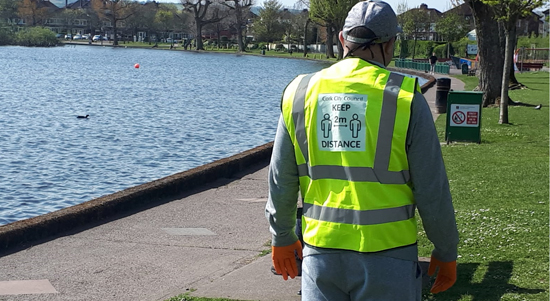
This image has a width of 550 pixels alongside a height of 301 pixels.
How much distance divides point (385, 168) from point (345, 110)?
0.31 metres

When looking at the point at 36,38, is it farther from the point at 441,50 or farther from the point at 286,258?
the point at 286,258

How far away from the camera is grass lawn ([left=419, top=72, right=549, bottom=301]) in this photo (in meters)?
6.26

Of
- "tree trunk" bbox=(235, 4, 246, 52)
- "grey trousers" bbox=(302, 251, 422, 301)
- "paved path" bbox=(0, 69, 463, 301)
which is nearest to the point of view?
"grey trousers" bbox=(302, 251, 422, 301)

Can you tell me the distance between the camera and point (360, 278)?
10.8ft

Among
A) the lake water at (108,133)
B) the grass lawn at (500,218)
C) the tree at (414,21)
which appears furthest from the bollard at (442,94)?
the tree at (414,21)

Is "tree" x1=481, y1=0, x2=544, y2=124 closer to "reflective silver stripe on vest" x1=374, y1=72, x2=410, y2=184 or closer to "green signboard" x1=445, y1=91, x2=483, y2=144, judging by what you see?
"green signboard" x1=445, y1=91, x2=483, y2=144

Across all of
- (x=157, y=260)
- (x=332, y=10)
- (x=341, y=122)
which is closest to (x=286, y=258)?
(x=341, y=122)

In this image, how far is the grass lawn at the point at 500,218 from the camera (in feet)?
20.5

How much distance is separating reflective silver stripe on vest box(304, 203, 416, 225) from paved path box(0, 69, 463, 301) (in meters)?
3.05

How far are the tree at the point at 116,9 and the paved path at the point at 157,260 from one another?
5780 inches

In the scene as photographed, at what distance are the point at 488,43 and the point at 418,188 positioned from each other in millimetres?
21374

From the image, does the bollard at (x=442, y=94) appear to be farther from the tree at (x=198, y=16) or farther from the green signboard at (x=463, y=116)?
the tree at (x=198, y=16)

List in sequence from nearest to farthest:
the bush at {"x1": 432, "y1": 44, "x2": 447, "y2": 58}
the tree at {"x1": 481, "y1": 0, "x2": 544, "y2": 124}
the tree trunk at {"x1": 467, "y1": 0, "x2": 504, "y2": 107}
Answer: the tree at {"x1": 481, "y1": 0, "x2": 544, "y2": 124}, the tree trunk at {"x1": 467, "y1": 0, "x2": 504, "y2": 107}, the bush at {"x1": 432, "y1": 44, "x2": 447, "y2": 58}

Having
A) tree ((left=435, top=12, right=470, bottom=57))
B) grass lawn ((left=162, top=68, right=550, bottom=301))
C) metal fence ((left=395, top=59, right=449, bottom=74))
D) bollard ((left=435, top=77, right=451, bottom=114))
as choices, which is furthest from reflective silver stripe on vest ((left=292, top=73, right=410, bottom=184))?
tree ((left=435, top=12, right=470, bottom=57))
